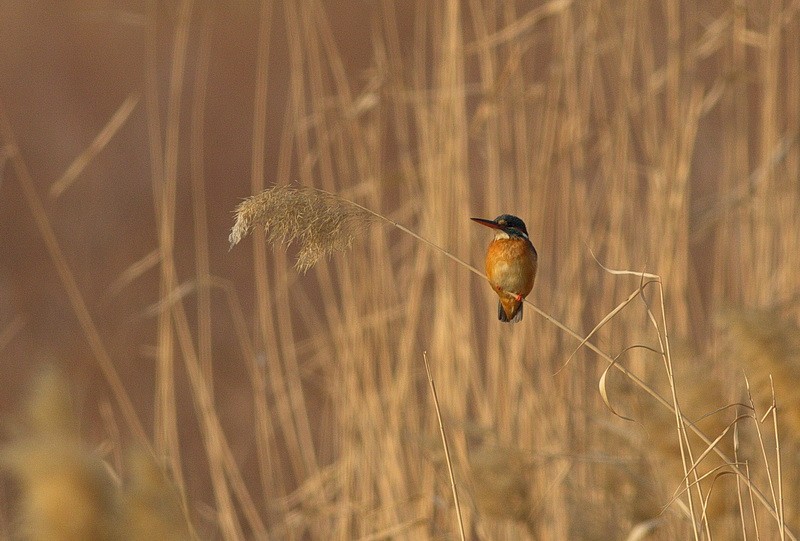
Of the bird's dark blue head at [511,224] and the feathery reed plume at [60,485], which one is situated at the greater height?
the bird's dark blue head at [511,224]

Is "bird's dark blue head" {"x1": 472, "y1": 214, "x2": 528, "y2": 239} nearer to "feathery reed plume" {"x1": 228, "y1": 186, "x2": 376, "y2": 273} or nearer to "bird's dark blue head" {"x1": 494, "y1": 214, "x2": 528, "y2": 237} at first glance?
"bird's dark blue head" {"x1": 494, "y1": 214, "x2": 528, "y2": 237}

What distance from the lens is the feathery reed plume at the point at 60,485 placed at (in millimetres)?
467

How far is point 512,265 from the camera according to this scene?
2.70 ft

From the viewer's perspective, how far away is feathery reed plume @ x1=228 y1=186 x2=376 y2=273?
61cm

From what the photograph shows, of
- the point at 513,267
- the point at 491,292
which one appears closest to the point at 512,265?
the point at 513,267

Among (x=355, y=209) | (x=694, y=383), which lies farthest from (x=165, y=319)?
(x=355, y=209)

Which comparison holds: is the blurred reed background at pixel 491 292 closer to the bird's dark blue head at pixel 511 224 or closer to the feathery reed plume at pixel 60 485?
the bird's dark blue head at pixel 511 224

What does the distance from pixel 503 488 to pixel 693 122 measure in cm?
71

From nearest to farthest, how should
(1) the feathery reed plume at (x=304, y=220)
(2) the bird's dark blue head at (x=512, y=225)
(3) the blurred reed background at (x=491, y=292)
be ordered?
(1) the feathery reed plume at (x=304, y=220)
(2) the bird's dark blue head at (x=512, y=225)
(3) the blurred reed background at (x=491, y=292)

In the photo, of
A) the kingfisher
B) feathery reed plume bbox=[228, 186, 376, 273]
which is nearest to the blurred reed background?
the kingfisher

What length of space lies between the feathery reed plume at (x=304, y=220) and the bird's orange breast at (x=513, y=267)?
173 mm

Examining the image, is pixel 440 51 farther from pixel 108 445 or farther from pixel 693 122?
pixel 108 445

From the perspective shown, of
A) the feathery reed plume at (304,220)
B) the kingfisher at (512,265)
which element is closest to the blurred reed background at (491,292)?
the kingfisher at (512,265)

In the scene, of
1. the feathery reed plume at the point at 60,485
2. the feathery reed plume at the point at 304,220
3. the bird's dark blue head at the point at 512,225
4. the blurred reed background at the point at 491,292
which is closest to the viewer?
the feathery reed plume at the point at 60,485
